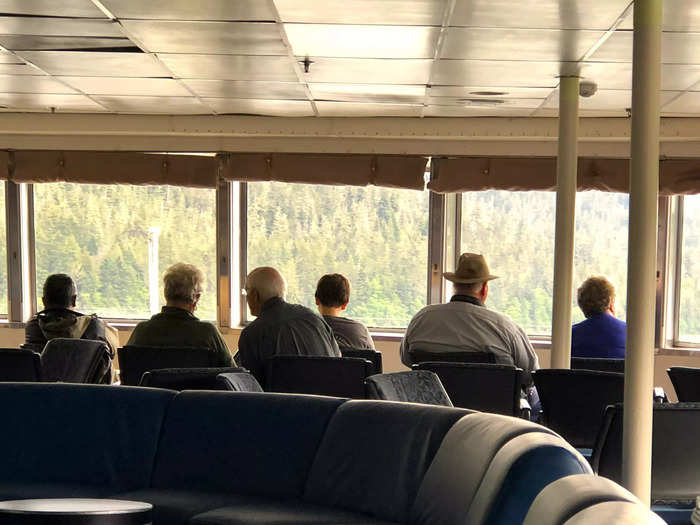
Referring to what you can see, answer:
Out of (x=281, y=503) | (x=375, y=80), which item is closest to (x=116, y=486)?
(x=281, y=503)

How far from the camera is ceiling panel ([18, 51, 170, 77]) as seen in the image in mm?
5516

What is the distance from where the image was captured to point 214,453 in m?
3.72

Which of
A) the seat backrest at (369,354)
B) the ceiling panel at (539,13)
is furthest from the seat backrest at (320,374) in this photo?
the ceiling panel at (539,13)

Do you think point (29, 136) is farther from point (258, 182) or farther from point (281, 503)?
point (281, 503)

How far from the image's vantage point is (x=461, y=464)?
2.87m

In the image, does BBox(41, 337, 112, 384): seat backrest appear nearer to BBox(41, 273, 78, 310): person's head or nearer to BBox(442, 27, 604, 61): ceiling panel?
BBox(41, 273, 78, 310): person's head

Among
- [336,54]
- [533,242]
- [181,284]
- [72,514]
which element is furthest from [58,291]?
[533,242]

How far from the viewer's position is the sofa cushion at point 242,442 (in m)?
3.62

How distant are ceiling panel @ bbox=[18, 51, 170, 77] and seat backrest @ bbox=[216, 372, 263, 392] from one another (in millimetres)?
2352

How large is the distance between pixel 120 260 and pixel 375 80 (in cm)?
416

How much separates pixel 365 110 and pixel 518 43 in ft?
9.86

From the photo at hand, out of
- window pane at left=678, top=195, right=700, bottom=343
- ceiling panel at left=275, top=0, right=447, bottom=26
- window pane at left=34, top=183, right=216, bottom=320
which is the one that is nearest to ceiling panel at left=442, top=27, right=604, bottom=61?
ceiling panel at left=275, top=0, right=447, bottom=26

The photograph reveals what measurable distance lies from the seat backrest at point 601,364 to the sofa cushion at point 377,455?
1624 millimetres

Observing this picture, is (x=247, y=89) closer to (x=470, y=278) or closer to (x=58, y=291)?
(x=58, y=291)
